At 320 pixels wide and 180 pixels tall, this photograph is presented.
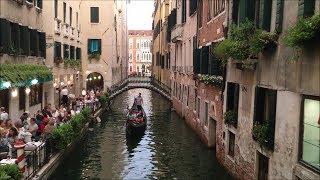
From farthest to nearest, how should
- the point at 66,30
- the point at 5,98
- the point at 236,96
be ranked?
the point at 66,30
the point at 5,98
the point at 236,96

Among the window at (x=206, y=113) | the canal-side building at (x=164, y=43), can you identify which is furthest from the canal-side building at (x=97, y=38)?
the window at (x=206, y=113)

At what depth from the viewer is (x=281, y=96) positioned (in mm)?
9680

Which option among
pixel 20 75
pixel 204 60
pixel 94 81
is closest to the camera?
pixel 20 75

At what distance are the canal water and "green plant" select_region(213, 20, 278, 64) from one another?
4.59 m

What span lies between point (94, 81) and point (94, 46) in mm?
3891

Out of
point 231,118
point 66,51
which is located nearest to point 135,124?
point 231,118

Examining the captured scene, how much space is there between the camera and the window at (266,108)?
10.2m

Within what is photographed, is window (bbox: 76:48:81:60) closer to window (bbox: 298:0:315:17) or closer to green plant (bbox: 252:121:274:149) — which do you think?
green plant (bbox: 252:121:274:149)

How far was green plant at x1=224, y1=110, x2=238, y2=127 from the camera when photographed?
13470 mm

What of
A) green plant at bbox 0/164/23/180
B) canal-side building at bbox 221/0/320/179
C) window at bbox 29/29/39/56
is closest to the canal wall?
green plant at bbox 0/164/23/180

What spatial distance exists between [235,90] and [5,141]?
272 inches

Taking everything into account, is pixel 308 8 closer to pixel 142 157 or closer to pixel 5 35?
pixel 142 157

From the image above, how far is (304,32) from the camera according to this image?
7582mm

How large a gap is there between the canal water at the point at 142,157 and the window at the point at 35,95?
3197 mm
